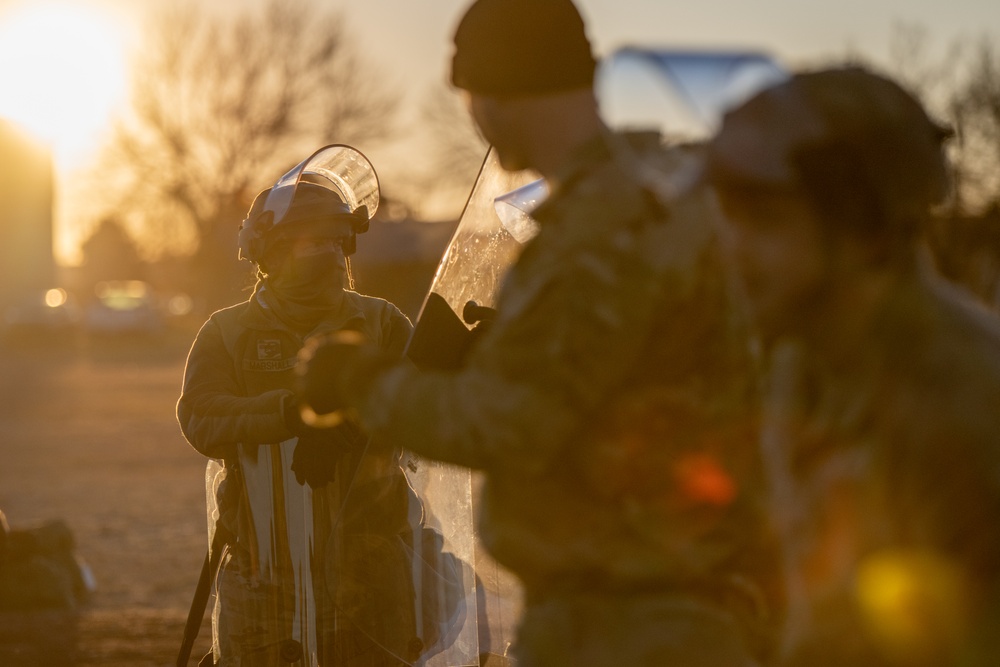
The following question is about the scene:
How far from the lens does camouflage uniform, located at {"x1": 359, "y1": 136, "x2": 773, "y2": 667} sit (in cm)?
185

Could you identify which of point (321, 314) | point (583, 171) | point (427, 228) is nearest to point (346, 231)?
point (321, 314)

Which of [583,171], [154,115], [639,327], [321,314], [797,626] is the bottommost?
[154,115]

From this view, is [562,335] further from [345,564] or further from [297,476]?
[297,476]

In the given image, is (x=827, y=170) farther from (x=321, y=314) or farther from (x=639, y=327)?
(x=321, y=314)

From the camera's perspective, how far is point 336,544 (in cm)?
278

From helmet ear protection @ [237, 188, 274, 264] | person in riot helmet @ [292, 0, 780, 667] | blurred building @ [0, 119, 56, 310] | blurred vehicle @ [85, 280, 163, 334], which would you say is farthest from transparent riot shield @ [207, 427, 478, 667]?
blurred building @ [0, 119, 56, 310]

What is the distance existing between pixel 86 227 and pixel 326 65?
10722 mm

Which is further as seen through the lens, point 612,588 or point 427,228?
point 427,228

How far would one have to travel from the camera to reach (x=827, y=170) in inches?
70.2

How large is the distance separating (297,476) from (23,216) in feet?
230

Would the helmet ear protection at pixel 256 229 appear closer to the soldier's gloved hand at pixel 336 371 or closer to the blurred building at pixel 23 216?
the soldier's gloved hand at pixel 336 371

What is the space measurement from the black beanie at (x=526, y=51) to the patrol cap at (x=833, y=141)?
1.21 feet

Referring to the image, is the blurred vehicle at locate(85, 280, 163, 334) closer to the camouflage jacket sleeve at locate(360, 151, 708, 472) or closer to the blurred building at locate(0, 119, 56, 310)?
the blurred building at locate(0, 119, 56, 310)

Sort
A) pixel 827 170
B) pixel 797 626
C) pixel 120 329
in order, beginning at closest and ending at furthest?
1. pixel 827 170
2. pixel 797 626
3. pixel 120 329
